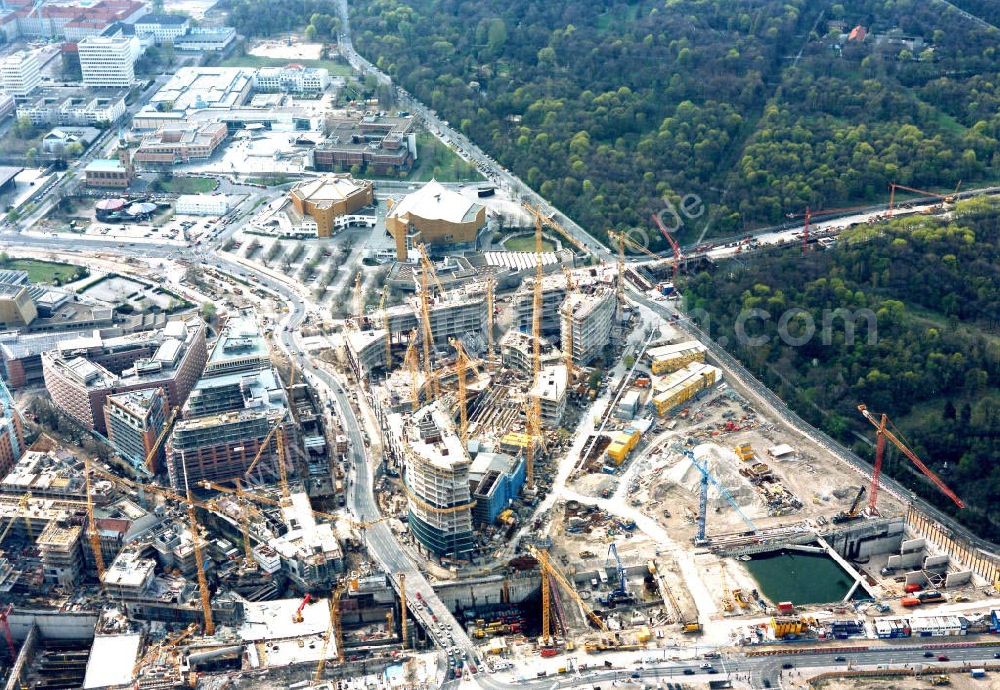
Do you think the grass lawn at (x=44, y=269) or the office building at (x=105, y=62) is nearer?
the grass lawn at (x=44, y=269)

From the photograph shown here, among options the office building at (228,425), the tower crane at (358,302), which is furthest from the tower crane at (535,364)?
the office building at (228,425)

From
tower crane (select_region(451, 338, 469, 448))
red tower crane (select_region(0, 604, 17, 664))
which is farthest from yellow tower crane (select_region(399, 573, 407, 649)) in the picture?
red tower crane (select_region(0, 604, 17, 664))

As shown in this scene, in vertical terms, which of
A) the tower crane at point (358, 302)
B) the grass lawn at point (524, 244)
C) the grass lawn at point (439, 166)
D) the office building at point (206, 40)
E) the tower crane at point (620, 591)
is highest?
the tower crane at point (620, 591)

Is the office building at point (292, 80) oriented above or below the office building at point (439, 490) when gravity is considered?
below

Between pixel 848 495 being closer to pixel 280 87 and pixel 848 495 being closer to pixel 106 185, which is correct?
pixel 106 185

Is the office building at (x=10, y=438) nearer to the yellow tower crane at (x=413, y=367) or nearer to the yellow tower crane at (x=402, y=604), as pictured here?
the yellow tower crane at (x=413, y=367)

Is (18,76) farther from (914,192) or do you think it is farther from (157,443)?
(914,192)

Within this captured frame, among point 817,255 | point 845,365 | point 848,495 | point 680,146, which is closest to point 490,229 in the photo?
point 680,146

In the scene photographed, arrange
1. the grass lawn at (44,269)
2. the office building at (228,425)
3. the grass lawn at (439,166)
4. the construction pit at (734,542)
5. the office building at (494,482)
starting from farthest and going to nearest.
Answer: the grass lawn at (439,166)
the grass lawn at (44,269)
the office building at (228,425)
the office building at (494,482)
the construction pit at (734,542)
